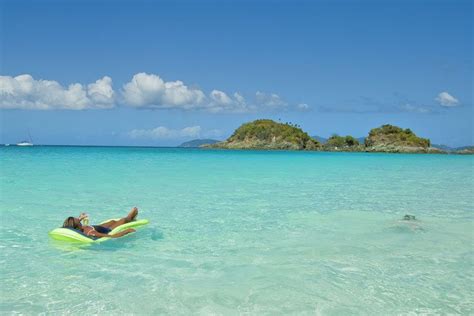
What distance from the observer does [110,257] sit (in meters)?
8.02

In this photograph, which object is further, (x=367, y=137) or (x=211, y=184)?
(x=367, y=137)

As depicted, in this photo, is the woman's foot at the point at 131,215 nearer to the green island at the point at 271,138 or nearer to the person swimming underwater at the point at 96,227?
the person swimming underwater at the point at 96,227

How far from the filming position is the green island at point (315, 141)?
4988 inches

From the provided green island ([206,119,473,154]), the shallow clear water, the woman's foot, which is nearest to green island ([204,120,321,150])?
green island ([206,119,473,154])

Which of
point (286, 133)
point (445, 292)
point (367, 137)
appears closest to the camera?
point (445, 292)

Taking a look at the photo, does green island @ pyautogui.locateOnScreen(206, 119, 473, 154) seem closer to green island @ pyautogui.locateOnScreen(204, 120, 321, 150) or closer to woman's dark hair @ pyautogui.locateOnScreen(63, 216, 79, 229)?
green island @ pyautogui.locateOnScreen(204, 120, 321, 150)

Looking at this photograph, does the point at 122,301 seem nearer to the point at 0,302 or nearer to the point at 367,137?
the point at 0,302

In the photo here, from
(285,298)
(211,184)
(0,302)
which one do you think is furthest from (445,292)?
(211,184)

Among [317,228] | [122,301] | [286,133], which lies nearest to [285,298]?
[122,301]

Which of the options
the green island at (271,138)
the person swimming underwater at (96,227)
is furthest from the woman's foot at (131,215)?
the green island at (271,138)

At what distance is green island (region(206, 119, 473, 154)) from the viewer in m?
127

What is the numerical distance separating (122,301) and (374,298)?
12.2 ft

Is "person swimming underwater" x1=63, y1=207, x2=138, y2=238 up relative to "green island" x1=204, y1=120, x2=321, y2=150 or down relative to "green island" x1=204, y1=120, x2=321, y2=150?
down

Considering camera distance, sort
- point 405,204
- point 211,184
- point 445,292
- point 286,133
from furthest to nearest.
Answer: point 286,133 → point 211,184 → point 405,204 → point 445,292
